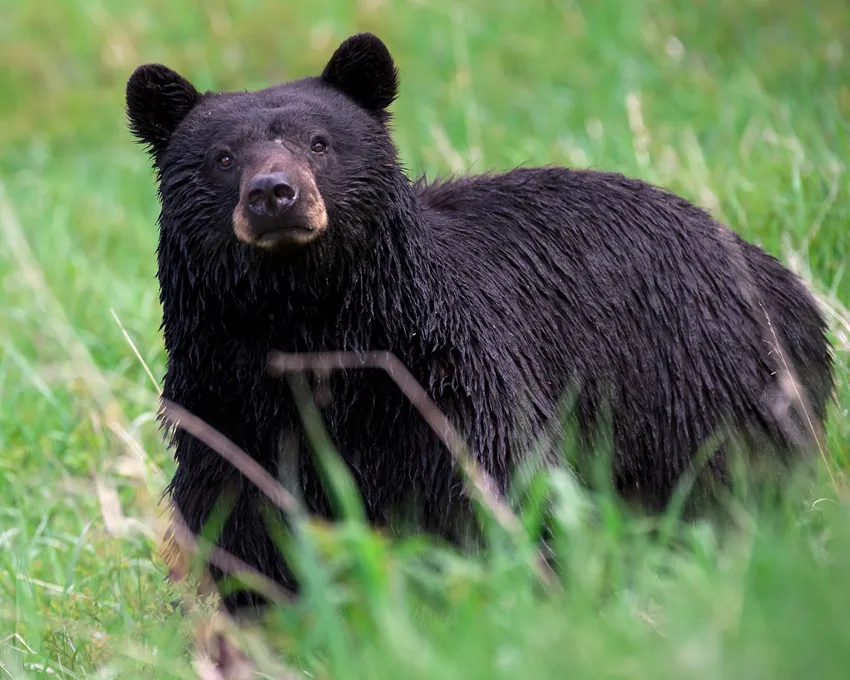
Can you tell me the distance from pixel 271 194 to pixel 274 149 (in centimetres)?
29

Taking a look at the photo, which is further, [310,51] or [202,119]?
[310,51]

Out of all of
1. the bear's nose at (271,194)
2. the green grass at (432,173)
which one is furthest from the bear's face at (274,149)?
the green grass at (432,173)

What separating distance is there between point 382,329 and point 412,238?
31cm

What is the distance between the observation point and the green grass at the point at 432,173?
8.23 ft

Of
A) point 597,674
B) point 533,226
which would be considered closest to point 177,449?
A: point 533,226

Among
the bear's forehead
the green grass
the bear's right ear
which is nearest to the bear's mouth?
the bear's forehead

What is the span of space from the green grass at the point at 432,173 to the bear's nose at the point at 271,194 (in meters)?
0.97

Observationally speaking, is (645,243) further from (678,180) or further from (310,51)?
(310,51)

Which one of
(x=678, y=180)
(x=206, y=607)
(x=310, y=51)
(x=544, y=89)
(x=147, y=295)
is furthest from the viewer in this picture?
(x=310, y=51)

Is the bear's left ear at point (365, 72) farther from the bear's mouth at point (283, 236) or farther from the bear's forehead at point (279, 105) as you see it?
the bear's mouth at point (283, 236)

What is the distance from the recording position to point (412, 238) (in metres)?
4.20

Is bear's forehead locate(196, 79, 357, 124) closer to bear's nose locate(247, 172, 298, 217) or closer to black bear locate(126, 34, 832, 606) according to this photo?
black bear locate(126, 34, 832, 606)

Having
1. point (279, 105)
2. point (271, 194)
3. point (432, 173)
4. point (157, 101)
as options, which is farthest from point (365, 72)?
point (432, 173)

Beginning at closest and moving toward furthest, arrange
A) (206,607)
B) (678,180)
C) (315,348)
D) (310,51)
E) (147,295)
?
1. (206,607)
2. (315,348)
3. (678,180)
4. (147,295)
5. (310,51)
